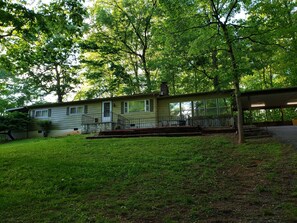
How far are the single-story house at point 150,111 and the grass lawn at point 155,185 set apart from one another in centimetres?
707

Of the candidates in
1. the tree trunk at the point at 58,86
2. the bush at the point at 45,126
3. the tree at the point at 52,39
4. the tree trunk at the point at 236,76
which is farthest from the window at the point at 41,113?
the tree trunk at the point at 236,76

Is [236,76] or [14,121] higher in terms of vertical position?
[236,76]

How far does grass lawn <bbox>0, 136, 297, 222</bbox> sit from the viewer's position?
426cm

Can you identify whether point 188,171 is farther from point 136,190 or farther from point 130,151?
point 130,151

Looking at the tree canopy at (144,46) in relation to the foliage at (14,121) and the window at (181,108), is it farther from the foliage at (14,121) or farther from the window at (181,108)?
the foliage at (14,121)

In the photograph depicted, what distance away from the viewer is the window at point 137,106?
18281mm

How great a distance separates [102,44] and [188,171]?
2208cm

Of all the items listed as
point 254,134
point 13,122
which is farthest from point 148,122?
point 13,122

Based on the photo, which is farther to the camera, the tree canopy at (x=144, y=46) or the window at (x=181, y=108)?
the window at (x=181, y=108)

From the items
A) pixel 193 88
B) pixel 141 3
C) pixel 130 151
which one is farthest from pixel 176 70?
pixel 130 151

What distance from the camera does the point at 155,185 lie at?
5781 millimetres

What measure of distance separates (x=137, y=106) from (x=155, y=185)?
519 inches

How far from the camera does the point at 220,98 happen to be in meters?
16.7

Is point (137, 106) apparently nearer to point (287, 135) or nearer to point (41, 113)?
point (41, 113)
